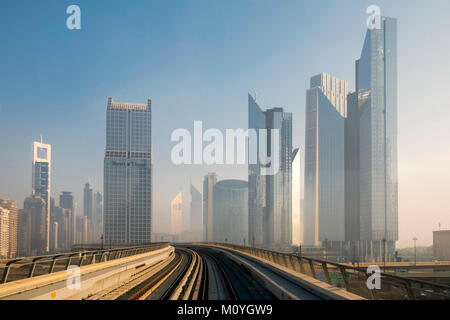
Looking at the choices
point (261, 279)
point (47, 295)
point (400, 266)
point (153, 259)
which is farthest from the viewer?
point (400, 266)

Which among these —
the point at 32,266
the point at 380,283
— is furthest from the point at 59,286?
the point at 380,283

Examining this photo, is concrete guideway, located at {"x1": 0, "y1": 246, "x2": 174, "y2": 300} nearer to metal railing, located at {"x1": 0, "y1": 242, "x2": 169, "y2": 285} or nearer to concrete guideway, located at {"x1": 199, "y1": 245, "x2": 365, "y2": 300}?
metal railing, located at {"x1": 0, "y1": 242, "x2": 169, "y2": 285}

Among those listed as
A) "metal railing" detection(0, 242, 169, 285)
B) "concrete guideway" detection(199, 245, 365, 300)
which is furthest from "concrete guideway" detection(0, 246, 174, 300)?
"concrete guideway" detection(199, 245, 365, 300)

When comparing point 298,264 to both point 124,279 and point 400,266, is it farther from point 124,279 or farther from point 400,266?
point 400,266

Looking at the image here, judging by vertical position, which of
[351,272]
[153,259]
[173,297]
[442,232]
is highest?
[351,272]

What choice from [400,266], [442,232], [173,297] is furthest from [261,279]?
[442,232]

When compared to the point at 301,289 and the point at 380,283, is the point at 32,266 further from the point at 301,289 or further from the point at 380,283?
the point at 380,283

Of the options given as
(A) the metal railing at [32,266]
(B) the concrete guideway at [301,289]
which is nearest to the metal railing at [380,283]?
(B) the concrete guideway at [301,289]

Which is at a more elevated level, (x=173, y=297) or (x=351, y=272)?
(x=351, y=272)
